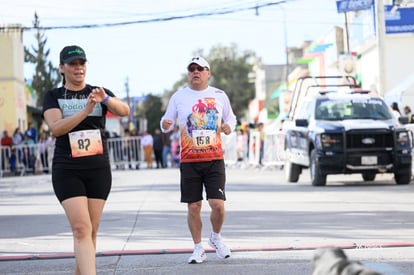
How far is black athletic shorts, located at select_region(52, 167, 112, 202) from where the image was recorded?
6.57 m

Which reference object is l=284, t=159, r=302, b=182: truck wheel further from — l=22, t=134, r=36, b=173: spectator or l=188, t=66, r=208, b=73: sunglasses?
l=22, t=134, r=36, b=173: spectator

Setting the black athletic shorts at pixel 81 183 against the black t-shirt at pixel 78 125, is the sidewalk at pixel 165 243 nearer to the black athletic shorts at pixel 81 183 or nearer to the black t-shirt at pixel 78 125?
the black athletic shorts at pixel 81 183

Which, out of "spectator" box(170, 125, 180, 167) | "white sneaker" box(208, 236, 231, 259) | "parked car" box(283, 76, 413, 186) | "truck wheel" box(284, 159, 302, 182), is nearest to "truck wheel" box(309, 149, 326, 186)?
"parked car" box(283, 76, 413, 186)

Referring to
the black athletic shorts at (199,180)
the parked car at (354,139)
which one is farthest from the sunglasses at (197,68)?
the parked car at (354,139)

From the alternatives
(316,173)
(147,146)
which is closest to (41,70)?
(147,146)

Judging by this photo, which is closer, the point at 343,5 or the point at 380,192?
the point at 380,192

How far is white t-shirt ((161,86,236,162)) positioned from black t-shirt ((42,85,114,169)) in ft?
6.69

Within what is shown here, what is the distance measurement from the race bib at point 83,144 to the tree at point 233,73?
349 ft

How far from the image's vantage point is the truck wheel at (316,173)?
62.8ft

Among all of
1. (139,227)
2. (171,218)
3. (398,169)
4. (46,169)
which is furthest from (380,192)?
(46,169)

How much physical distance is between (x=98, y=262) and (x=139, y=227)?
11.0 feet

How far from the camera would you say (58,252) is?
9.86 meters

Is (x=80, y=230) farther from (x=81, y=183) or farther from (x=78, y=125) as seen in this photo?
(x=78, y=125)

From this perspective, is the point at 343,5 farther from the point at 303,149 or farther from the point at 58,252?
the point at 58,252
